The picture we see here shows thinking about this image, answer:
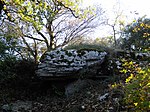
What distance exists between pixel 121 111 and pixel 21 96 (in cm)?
496

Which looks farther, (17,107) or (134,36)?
(134,36)

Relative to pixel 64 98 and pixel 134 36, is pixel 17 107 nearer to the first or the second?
pixel 64 98

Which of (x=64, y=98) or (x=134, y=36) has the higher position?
(x=134, y=36)

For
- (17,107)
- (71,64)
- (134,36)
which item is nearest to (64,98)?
(71,64)

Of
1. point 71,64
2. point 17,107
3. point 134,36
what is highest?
point 134,36

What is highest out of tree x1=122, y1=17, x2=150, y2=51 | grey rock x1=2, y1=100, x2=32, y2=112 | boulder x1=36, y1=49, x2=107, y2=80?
tree x1=122, y1=17, x2=150, y2=51

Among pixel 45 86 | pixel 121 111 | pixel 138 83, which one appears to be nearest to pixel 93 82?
pixel 45 86

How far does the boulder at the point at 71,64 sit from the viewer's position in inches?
358

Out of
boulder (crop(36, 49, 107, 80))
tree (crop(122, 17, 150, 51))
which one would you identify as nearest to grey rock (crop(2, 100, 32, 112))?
boulder (crop(36, 49, 107, 80))

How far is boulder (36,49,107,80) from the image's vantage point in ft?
29.9

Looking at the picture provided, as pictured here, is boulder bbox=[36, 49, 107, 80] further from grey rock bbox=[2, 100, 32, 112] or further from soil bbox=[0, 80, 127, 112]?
grey rock bbox=[2, 100, 32, 112]

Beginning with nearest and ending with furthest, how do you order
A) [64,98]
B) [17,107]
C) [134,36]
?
[17,107] < [64,98] < [134,36]

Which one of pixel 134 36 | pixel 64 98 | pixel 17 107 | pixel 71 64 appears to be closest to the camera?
pixel 17 107

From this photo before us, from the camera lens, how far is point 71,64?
30.1ft
